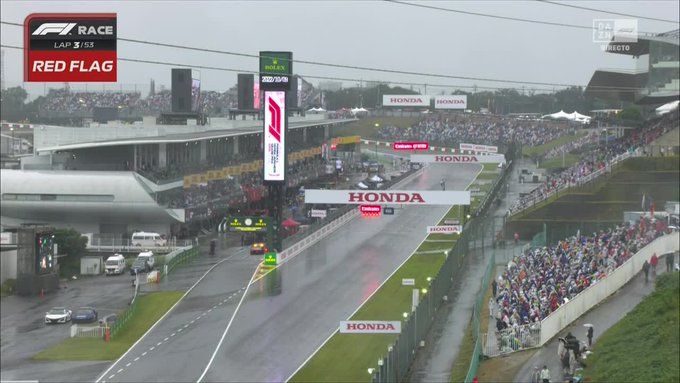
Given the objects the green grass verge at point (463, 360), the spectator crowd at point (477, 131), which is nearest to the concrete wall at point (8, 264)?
the green grass verge at point (463, 360)

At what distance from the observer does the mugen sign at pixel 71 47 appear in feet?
42.8

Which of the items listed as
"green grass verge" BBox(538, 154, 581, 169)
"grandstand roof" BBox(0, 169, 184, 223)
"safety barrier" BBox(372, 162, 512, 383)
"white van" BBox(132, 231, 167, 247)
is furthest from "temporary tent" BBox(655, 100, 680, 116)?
"white van" BBox(132, 231, 167, 247)

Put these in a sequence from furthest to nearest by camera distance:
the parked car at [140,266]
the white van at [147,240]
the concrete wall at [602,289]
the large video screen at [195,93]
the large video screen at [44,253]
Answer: the large video screen at [195,93] < the white van at [147,240] < the parked car at [140,266] < the large video screen at [44,253] < the concrete wall at [602,289]

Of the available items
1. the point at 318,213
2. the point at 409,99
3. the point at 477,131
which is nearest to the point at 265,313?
the point at 409,99

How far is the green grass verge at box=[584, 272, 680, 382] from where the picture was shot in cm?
2025

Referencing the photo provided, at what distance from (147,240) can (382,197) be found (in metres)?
19.7

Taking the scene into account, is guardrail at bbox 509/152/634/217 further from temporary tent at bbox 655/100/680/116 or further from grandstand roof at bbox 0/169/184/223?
grandstand roof at bbox 0/169/184/223

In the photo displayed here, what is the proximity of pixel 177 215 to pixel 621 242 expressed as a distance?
27781 millimetres

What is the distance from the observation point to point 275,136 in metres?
48.5

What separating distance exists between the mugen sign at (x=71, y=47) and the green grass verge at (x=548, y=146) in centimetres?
5218

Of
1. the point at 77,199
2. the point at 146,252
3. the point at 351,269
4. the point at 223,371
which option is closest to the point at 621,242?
the point at 223,371

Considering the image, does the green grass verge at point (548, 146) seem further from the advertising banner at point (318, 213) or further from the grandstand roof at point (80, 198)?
the grandstand roof at point (80, 198)

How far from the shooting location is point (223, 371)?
1174 inches

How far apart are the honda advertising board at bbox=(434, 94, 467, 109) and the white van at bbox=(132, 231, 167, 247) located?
47.1 ft
